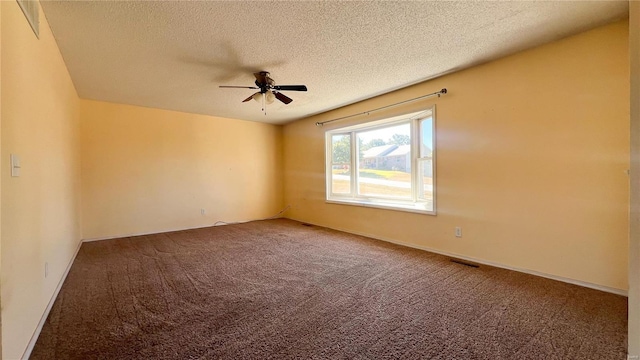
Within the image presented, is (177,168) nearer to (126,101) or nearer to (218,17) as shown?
(126,101)

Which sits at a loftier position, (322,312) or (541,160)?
(541,160)

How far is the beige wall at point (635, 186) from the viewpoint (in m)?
1.11

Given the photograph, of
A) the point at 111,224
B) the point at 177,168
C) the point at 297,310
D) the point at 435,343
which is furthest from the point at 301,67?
the point at 111,224

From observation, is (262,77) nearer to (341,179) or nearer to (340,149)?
(340,149)

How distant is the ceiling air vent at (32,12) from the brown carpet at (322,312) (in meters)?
2.14

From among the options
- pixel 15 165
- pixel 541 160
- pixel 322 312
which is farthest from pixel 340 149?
pixel 15 165

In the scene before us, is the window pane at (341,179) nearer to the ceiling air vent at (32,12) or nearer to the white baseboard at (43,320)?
the white baseboard at (43,320)

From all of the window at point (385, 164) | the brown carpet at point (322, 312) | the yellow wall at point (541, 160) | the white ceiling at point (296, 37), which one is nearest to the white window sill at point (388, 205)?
the window at point (385, 164)

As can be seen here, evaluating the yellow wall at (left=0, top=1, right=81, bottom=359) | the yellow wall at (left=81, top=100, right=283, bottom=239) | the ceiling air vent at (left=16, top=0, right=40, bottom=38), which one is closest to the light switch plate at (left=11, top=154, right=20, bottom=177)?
the yellow wall at (left=0, top=1, right=81, bottom=359)

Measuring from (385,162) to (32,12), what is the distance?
13.5 ft

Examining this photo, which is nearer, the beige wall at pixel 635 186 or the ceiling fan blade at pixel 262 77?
the beige wall at pixel 635 186

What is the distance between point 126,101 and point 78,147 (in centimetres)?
101

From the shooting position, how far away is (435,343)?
5.34 ft

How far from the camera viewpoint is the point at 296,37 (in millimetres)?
2357
